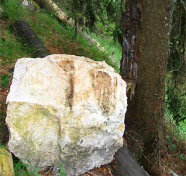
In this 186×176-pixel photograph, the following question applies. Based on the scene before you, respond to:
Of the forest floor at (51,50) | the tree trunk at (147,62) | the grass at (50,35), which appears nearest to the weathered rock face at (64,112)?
the forest floor at (51,50)

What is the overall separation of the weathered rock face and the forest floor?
1.44 feet

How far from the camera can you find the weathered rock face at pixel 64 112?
234 cm

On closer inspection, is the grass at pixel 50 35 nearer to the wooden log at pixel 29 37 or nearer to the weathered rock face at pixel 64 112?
the wooden log at pixel 29 37

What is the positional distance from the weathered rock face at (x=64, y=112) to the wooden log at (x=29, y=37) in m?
2.76

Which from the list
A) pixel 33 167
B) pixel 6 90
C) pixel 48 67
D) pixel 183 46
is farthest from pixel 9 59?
pixel 183 46

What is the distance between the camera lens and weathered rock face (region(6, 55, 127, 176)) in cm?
234

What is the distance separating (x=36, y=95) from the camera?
238cm

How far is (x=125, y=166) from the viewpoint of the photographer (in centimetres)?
306

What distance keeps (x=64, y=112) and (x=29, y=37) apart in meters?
4.08

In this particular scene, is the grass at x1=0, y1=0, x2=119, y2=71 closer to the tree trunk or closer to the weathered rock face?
the tree trunk

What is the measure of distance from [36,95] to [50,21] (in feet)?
21.2

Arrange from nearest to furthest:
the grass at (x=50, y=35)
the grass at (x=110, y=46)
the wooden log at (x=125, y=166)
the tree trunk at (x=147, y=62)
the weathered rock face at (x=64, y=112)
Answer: the weathered rock face at (x=64, y=112), the wooden log at (x=125, y=166), the tree trunk at (x=147, y=62), the grass at (x=50, y=35), the grass at (x=110, y=46)

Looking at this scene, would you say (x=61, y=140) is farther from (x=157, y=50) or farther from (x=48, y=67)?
(x=157, y=50)

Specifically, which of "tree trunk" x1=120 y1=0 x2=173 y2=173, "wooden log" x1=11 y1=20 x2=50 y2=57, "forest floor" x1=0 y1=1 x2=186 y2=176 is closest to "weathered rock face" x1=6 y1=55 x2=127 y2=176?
"forest floor" x1=0 y1=1 x2=186 y2=176
